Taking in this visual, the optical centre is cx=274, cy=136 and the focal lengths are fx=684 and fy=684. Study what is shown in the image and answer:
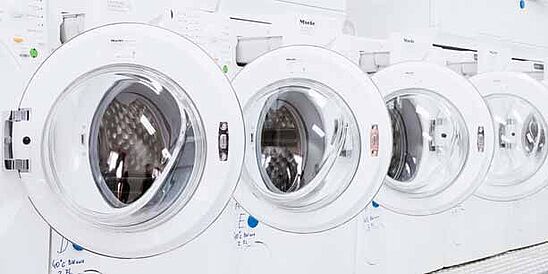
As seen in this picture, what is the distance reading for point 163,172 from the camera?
148cm

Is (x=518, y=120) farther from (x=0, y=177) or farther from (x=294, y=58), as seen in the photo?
(x=0, y=177)

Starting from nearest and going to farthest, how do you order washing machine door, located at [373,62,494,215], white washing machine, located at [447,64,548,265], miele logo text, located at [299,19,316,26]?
1. miele logo text, located at [299,19,316,26]
2. washing machine door, located at [373,62,494,215]
3. white washing machine, located at [447,64,548,265]

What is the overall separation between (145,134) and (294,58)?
45 centimetres

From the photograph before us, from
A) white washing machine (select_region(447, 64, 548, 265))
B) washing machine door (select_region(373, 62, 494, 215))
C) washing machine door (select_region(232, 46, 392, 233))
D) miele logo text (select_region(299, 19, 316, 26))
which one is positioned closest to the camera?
washing machine door (select_region(232, 46, 392, 233))

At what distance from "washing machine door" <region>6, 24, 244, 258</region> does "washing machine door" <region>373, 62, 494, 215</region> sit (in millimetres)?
749

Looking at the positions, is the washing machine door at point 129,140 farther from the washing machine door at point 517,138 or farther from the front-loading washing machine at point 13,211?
the washing machine door at point 517,138

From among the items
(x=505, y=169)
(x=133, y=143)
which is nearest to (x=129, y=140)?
(x=133, y=143)

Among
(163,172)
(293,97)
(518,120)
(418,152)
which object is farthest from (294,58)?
(518,120)

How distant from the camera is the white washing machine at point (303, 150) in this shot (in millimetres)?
1705

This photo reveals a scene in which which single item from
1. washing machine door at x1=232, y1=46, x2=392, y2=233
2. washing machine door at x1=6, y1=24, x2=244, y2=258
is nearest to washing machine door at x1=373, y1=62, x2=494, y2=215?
washing machine door at x1=232, y1=46, x2=392, y2=233

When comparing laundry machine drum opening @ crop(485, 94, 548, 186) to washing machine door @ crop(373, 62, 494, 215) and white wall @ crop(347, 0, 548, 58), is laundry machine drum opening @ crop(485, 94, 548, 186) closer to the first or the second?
white wall @ crop(347, 0, 548, 58)

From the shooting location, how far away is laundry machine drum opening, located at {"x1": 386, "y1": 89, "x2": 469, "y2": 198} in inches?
85.2

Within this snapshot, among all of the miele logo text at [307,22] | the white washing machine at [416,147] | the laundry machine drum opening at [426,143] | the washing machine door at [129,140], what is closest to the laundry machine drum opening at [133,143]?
the washing machine door at [129,140]

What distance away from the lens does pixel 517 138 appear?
2.64 m
